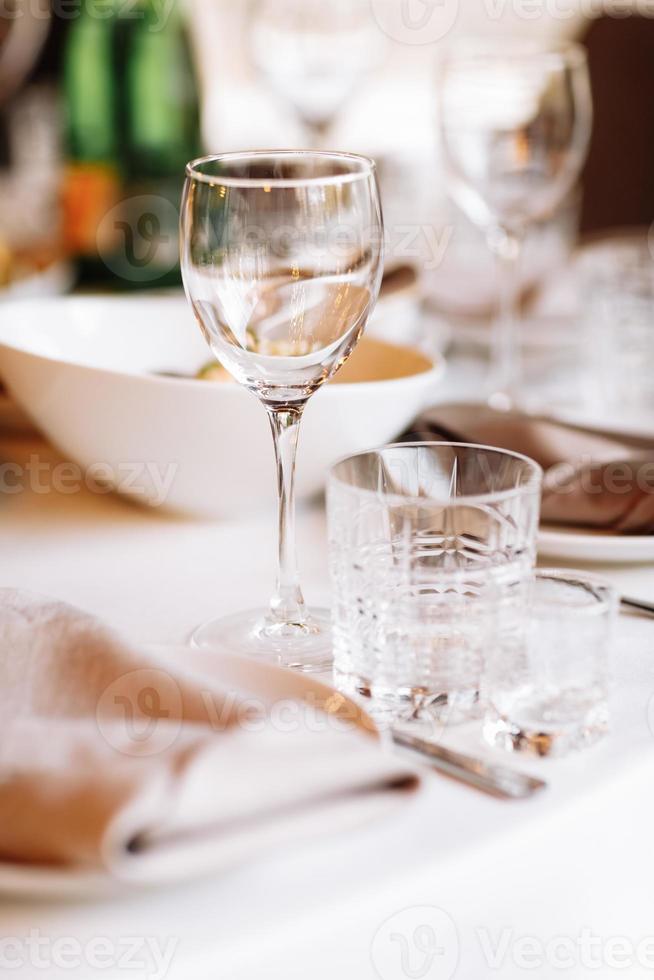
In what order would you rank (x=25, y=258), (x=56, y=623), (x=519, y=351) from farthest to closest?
(x=25, y=258), (x=519, y=351), (x=56, y=623)

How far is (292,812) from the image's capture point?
37cm

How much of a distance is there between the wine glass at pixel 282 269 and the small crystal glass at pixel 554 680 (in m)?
0.10

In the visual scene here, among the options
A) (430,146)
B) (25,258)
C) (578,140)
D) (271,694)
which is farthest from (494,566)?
(430,146)

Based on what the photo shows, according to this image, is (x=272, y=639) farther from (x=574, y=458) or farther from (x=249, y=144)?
(x=249, y=144)

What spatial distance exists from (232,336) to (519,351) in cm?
57

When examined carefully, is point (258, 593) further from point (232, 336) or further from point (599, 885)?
point (599, 885)

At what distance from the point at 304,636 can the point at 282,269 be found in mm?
159

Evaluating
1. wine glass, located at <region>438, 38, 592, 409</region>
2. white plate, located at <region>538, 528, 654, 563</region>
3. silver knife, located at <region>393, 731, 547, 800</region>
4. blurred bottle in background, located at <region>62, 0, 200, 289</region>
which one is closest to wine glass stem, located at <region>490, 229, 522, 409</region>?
wine glass, located at <region>438, 38, 592, 409</region>

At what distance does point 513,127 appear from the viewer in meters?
0.93

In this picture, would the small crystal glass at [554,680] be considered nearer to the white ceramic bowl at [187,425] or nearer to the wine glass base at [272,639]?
the wine glass base at [272,639]

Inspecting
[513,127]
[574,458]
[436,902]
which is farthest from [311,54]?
[436,902]

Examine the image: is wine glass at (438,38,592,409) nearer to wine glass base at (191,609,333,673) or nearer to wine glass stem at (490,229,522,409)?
wine glass stem at (490,229,522,409)

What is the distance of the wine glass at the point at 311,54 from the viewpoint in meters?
1.49

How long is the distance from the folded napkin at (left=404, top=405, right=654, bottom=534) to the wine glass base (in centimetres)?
16
